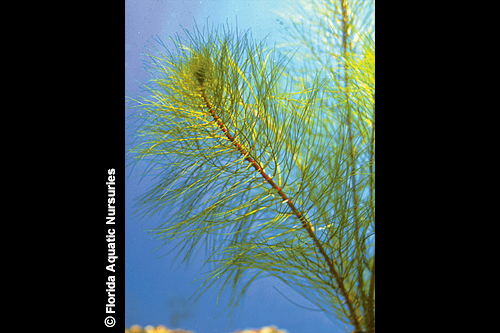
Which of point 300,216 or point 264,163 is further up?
point 264,163

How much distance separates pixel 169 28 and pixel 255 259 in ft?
1.76

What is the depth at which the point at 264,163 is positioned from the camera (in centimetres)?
66

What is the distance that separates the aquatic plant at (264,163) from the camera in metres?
0.65

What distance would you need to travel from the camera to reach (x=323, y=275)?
2.29 feet

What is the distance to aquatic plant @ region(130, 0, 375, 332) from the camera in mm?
652
